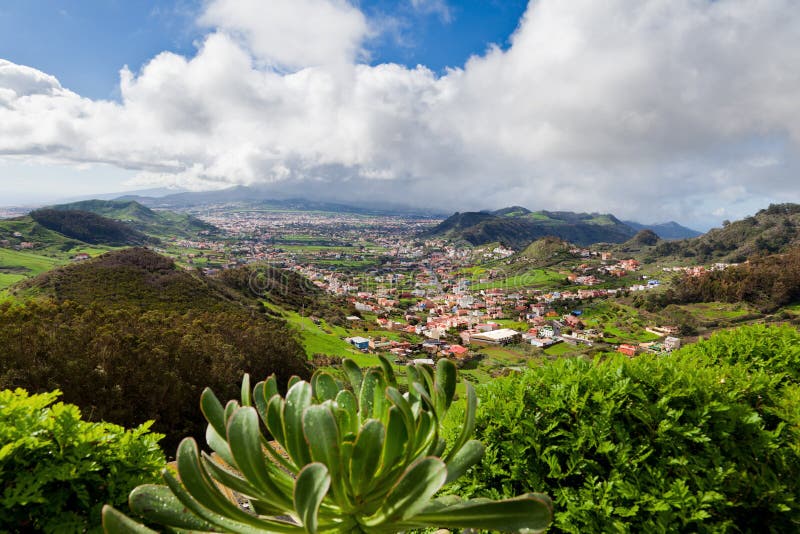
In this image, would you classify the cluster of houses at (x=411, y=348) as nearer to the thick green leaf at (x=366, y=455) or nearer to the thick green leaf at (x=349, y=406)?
the thick green leaf at (x=349, y=406)

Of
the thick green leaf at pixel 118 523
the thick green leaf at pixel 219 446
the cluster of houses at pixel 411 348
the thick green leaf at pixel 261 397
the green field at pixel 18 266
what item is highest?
the thick green leaf at pixel 261 397

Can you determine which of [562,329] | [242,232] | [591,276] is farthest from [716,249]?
[242,232]

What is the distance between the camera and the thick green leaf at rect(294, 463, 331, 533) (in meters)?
1.19

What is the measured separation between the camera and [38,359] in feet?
29.6

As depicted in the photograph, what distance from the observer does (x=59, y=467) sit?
6.02 ft

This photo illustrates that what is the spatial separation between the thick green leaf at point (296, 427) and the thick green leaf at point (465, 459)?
2.10 feet

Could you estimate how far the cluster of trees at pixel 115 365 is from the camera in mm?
8828

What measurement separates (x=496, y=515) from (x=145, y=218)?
666ft

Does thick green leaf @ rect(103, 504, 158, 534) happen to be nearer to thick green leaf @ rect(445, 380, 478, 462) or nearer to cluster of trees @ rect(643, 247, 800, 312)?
thick green leaf @ rect(445, 380, 478, 462)

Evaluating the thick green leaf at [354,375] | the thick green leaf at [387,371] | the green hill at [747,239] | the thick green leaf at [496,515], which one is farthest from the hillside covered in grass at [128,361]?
the green hill at [747,239]

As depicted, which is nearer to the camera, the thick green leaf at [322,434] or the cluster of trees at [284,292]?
the thick green leaf at [322,434]

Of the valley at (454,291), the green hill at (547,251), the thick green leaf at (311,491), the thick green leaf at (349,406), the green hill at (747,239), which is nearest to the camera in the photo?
the thick green leaf at (311,491)

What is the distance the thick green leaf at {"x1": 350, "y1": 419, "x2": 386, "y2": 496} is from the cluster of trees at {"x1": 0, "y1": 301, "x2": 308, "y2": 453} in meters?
8.89

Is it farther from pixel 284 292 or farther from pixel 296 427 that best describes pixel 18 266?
pixel 296 427
